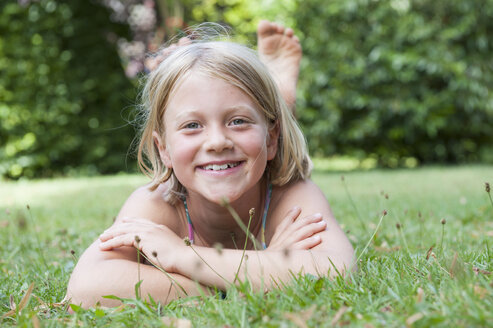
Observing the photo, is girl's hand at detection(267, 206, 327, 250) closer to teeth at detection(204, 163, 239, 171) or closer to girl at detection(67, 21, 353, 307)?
girl at detection(67, 21, 353, 307)

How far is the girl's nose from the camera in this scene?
207 cm

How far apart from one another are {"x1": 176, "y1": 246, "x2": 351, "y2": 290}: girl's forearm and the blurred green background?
693 cm

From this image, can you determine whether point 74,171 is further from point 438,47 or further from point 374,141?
point 438,47

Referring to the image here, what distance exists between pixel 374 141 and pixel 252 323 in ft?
29.9

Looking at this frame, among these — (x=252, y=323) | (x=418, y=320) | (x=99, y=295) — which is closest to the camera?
(x=418, y=320)

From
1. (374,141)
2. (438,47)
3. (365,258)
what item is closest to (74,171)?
(374,141)

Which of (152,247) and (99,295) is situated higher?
(152,247)

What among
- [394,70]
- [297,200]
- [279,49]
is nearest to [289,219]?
[297,200]

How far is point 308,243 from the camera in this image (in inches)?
80.1

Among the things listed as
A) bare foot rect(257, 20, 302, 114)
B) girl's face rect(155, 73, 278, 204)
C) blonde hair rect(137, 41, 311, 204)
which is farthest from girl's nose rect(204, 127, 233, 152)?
bare foot rect(257, 20, 302, 114)

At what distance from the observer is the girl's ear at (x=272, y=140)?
8.12 ft

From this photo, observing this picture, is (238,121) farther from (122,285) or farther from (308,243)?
(122,285)

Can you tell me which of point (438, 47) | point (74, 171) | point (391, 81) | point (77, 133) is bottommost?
point (74, 171)

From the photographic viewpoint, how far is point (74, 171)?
10.0 m
